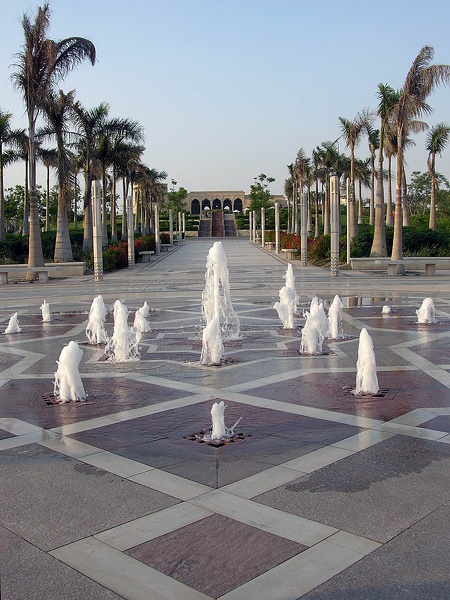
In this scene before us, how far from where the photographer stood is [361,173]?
50469 millimetres

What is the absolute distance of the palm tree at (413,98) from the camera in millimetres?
23438

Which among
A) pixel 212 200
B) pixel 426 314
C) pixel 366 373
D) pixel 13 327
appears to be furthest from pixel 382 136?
pixel 212 200

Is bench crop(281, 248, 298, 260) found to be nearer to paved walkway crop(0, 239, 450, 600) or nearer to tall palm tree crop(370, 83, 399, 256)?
tall palm tree crop(370, 83, 399, 256)

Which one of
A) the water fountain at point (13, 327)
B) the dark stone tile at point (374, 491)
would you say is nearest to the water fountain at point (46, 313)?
the water fountain at point (13, 327)

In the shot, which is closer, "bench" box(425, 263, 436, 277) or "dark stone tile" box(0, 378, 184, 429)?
"dark stone tile" box(0, 378, 184, 429)

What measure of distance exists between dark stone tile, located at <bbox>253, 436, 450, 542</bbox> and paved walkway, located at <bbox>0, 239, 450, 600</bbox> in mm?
16

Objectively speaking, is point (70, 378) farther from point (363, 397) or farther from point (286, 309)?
point (286, 309)

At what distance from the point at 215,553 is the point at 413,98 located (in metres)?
23.2

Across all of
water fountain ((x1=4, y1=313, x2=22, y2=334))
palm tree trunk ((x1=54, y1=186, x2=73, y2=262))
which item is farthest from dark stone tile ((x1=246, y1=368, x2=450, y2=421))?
palm tree trunk ((x1=54, y1=186, x2=73, y2=262))

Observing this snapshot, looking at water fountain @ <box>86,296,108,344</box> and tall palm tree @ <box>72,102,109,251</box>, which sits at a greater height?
tall palm tree @ <box>72,102,109,251</box>

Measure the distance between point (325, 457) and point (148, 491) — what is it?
1497 mm

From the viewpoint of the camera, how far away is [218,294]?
42.4ft

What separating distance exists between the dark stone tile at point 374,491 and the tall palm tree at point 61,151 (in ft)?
77.1

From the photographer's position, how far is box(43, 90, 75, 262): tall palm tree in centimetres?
2716
